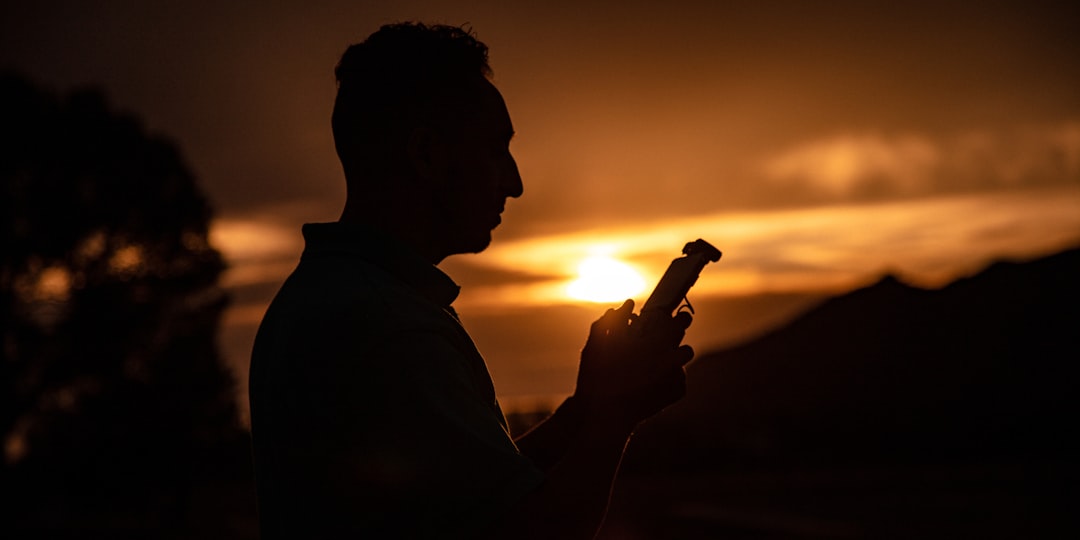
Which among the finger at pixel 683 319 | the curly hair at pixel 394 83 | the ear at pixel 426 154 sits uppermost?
the curly hair at pixel 394 83

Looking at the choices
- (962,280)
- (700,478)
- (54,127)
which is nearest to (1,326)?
(54,127)

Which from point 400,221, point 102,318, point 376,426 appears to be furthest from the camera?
point 102,318

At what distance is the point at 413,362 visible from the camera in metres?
2.18

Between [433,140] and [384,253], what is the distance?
350 millimetres

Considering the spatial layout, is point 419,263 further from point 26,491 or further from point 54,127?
point 54,127

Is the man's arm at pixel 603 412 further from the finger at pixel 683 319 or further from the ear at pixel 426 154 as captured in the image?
the ear at pixel 426 154

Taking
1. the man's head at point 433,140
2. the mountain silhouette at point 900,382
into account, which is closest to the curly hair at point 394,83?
the man's head at point 433,140

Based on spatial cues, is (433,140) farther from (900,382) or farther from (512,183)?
(900,382)

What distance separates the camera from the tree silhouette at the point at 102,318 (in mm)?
26672

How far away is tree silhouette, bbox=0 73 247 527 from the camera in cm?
2667

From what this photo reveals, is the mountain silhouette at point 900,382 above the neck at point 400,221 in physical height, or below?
above

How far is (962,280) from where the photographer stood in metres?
88.1

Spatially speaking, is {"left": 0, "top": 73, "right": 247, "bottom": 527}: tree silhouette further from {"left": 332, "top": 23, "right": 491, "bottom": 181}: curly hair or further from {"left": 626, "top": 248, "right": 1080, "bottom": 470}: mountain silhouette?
{"left": 332, "top": 23, "right": 491, "bottom": 181}: curly hair

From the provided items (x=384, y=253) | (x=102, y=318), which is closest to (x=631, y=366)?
(x=384, y=253)
